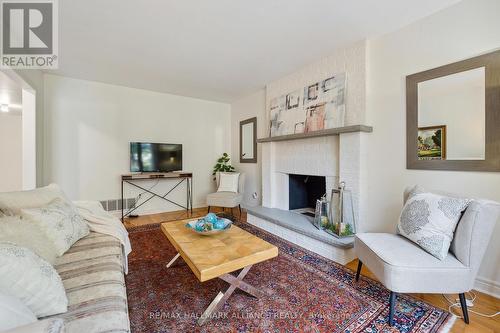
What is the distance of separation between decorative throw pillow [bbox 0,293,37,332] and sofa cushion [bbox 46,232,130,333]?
166mm

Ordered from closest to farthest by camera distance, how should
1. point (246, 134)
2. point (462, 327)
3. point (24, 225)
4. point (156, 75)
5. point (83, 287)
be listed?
point (83, 287) → point (24, 225) → point (462, 327) → point (156, 75) → point (246, 134)

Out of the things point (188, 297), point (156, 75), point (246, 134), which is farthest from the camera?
point (246, 134)

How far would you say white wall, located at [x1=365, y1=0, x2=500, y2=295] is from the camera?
5.66ft

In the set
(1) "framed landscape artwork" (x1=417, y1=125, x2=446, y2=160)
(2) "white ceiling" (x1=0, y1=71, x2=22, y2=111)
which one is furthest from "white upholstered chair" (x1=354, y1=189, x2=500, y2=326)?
(2) "white ceiling" (x1=0, y1=71, x2=22, y2=111)

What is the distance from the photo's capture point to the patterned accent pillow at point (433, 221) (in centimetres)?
144

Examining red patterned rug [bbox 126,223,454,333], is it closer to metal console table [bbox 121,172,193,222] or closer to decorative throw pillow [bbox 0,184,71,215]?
decorative throw pillow [bbox 0,184,71,215]

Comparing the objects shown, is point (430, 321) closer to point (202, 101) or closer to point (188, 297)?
point (188, 297)

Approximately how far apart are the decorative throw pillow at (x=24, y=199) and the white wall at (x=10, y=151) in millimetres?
4428

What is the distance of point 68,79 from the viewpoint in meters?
3.50

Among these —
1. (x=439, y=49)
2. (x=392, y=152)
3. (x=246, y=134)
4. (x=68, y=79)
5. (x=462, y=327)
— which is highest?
(x=68, y=79)

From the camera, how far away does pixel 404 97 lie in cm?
219

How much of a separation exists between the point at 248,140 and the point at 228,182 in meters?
0.97

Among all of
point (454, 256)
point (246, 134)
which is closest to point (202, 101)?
point (246, 134)

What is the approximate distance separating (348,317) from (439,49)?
7.67 ft
